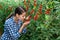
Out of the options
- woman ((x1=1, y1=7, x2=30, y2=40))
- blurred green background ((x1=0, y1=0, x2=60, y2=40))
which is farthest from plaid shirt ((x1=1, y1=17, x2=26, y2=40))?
blurred green background ((x1=0, y1=0, x2=60, y2=40))

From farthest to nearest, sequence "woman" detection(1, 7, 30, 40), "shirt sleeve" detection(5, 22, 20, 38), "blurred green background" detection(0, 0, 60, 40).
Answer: "shirt sleeve" detection(5, 22, 20, 38)
"woman" detection(1, 7, 30, 40)
"blurred green background" detection(0, 0, 60, 40)

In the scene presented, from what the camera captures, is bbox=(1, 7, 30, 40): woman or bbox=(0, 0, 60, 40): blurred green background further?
bbox=(1, 7, 30, 40): woman

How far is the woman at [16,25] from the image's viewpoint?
4.86 meters

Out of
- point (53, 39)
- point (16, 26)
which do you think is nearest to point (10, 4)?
point (16, 26)

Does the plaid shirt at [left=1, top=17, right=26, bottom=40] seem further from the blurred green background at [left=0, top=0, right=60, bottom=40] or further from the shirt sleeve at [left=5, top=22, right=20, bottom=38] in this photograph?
the blurred green background at [left=0, top=0, right=60, bottom=40]

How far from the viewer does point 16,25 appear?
16.6ft

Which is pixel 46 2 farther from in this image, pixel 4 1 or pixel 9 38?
pixel 4 1

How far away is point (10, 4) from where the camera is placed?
5887 mm

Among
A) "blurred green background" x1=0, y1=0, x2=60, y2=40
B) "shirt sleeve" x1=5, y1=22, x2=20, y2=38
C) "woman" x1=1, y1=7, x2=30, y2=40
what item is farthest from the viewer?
"shirt sleeve" x1=5, y1=22, x2=20, y2=38

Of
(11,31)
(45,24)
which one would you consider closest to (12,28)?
(11,31)

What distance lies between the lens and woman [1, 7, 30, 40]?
191 inches

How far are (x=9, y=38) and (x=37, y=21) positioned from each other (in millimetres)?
945

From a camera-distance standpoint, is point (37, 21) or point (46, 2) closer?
point (37, 21)

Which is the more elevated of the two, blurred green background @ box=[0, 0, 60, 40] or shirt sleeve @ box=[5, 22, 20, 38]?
blurred green background @ box=[0, 0, 60, 40]
